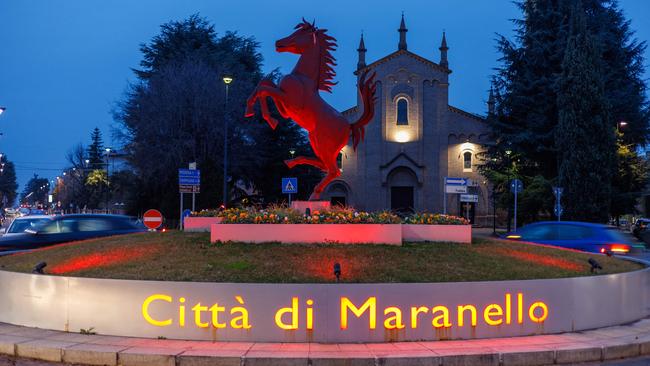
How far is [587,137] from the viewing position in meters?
39.2

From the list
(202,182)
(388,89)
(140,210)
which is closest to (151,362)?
(202,182)

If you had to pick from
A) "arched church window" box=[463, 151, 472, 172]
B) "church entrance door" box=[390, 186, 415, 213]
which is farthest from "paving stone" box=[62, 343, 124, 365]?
"arched church window" box=[463, 151, 472, 172]

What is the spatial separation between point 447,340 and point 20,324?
24.3 ft

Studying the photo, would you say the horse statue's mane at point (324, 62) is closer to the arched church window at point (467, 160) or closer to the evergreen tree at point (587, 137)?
→ the evergreen tree at point (587, 137)

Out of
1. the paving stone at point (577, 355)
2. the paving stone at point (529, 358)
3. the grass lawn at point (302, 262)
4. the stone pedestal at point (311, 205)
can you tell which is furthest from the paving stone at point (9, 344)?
the paving stone at point (577, 355)

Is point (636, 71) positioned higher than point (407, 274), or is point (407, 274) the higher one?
point (636, 71)

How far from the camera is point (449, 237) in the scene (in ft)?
48.2

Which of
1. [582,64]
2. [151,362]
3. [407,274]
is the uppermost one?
[582,64]

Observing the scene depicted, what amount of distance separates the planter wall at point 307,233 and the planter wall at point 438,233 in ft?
4.06

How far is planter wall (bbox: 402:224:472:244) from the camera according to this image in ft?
47.7

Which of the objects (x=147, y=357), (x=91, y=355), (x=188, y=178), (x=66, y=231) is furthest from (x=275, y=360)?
(x=188, y=178)

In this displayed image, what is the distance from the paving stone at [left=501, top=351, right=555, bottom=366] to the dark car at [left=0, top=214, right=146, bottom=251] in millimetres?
15216

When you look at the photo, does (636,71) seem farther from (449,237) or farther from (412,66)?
(449,237)

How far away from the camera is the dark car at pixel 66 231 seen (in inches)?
774
